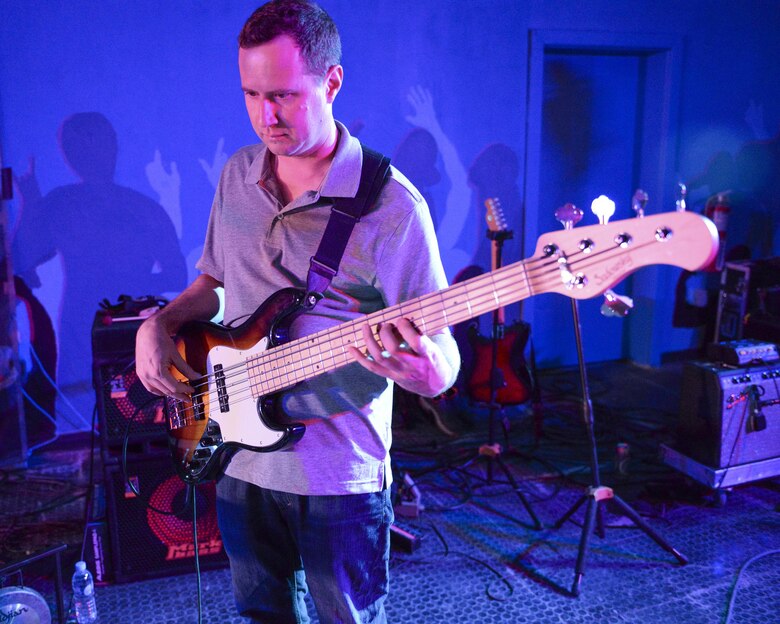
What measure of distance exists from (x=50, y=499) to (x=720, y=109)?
5.87 m

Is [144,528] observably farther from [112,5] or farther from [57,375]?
[112,5]

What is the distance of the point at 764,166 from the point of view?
6.19 meters

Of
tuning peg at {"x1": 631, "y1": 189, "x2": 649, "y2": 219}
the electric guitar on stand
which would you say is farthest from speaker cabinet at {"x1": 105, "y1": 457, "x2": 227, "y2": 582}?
tuning peg at {"x1": 631, "y1": 189, "x2": 649, "y2": 219}

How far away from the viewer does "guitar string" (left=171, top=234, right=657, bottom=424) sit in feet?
4.58

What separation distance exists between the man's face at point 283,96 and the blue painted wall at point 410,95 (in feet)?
10.3

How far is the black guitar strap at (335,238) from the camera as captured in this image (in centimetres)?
164

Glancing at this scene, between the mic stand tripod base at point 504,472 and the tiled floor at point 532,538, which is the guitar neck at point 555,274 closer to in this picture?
the tiled floor at point 532,538

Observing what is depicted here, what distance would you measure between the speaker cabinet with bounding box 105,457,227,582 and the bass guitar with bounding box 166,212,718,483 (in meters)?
1.14

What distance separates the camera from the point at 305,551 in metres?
1.71

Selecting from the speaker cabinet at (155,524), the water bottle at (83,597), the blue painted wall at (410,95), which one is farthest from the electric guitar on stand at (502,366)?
the water bottle at (83,597)

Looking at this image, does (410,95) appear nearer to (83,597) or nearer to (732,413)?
(732,413)

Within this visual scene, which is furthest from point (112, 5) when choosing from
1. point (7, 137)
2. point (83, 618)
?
point (83, 618)

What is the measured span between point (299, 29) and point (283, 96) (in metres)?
0.16

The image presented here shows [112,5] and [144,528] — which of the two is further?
Result: [112,5]
